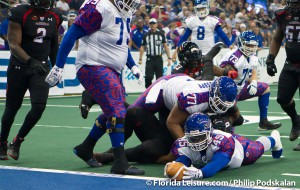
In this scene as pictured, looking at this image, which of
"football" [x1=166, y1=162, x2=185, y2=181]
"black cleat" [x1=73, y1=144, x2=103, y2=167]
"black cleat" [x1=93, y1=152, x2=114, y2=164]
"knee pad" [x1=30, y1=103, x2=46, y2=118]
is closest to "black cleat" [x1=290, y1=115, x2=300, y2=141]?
"black cleat" [x1=93, y1=152, x2=114, y2=164]

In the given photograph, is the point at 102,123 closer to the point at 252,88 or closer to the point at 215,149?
the point at 215,149

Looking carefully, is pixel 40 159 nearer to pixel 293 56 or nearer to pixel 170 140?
pixel 170 140

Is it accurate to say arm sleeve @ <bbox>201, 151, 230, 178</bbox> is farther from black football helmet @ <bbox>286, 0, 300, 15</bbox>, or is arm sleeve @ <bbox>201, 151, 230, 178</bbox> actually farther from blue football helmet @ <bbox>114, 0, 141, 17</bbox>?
black football helmet @ <bbox>286, 0, 300, 15</bbox>

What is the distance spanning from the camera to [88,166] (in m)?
7.60

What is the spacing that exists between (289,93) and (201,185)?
3328 millimetres

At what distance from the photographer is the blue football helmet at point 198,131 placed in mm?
A: 6656

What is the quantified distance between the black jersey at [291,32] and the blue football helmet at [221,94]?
217cm

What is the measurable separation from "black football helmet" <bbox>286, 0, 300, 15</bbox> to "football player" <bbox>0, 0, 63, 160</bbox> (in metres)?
2.87

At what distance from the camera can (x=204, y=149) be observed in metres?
6.83

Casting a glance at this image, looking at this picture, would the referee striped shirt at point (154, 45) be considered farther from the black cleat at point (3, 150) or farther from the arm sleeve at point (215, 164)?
the arm sleeve at point (215, 164)

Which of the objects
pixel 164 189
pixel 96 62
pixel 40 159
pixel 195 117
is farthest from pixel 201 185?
pixel 40 159

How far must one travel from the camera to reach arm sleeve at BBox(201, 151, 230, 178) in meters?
6.64

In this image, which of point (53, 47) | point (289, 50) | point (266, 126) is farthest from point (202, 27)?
point (53, 47)

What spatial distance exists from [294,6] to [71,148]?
3300 millimetres
